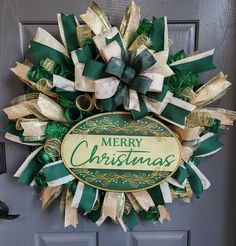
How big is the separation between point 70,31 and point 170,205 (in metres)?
0.55

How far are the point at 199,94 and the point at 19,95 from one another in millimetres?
469

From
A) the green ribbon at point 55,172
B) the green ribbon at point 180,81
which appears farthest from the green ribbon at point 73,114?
the green ribbon at point 180,81

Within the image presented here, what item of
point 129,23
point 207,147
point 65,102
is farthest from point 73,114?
point 207,147

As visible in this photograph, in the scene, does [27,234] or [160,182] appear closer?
[160,182]

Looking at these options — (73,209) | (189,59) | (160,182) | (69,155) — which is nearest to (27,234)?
(73,209)

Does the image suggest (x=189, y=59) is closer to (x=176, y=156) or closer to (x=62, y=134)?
(x=176, y=156)

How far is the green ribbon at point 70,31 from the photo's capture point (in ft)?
2.55

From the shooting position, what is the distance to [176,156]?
2.65ft

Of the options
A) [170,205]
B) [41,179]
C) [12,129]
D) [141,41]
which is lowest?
[170,205]

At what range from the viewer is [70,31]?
78cm

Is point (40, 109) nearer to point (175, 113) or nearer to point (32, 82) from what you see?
point (32, 82)

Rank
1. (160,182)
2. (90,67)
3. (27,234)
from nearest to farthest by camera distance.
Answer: (90,67), (160,182), (27,234)

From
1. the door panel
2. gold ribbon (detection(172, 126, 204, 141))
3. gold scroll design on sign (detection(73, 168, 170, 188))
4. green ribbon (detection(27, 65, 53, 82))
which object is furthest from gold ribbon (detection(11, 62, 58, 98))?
the door panel

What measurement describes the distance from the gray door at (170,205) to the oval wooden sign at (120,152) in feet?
0.55
